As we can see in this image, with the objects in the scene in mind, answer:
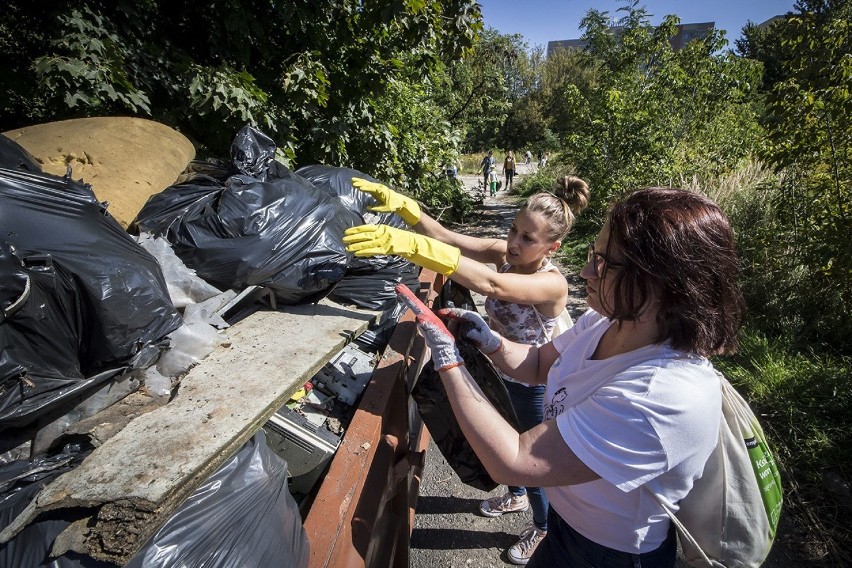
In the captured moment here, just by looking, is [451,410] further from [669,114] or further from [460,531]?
[669,114]

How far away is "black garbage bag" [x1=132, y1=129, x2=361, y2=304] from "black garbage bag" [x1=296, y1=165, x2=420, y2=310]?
24 centimetres

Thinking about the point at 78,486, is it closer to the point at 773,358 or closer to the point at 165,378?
the point at 165,378

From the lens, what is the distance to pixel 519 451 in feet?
3.14

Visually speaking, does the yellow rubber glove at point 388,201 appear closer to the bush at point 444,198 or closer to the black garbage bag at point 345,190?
the black garbage bag at point 345,190

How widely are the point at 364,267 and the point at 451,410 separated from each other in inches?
37.4

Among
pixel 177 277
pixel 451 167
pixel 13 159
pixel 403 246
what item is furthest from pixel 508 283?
pixel 451 167

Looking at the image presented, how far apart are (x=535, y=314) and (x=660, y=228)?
3.40ft

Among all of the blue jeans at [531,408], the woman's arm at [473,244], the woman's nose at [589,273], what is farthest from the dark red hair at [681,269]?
the woman's arm at [473,244]

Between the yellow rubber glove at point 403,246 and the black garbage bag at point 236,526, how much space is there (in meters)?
0.83

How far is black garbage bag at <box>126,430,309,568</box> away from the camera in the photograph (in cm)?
86

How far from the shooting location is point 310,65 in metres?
3.40

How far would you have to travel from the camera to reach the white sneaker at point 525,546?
2.16 meters

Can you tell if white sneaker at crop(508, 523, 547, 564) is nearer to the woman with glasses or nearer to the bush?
the woman with glasses

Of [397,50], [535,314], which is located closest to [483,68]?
[397,50]
